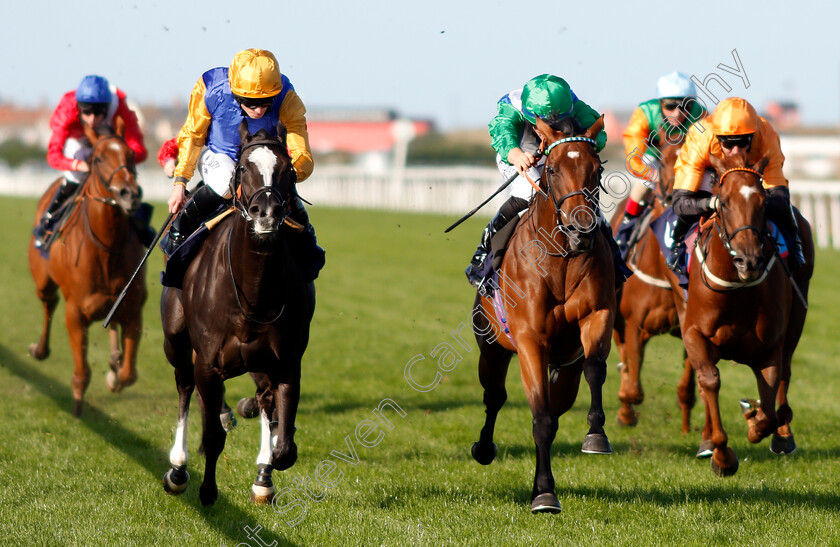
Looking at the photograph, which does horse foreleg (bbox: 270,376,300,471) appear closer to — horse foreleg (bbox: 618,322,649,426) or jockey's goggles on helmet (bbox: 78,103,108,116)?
horse foreleg (bbox: 618,322,649,426)

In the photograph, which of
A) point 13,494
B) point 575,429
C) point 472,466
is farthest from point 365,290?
point 13,494

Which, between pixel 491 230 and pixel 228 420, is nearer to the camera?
pixel 491 230

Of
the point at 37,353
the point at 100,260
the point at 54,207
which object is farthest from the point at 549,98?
the point at 37,353

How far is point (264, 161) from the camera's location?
4383mm

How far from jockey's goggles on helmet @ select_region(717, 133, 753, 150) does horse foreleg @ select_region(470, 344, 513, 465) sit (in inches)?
67.9

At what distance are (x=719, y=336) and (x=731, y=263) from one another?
45 centimetres

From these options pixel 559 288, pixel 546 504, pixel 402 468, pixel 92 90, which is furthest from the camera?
pixel 92 90

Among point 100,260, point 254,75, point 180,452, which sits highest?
point 254,75

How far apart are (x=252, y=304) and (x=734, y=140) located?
2.88 meters

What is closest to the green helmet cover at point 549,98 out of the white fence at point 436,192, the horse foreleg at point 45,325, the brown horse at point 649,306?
the brown horse at point 649,306

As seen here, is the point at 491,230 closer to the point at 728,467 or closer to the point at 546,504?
the point at 546,504

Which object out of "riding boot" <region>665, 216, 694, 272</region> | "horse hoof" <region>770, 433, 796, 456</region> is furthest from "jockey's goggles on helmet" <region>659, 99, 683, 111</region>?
"horse hoof" <region>770, 433, 796, 456</region>

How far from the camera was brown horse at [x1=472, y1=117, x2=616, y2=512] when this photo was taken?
4.70 m

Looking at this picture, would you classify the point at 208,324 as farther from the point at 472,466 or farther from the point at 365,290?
the point at 365,290
